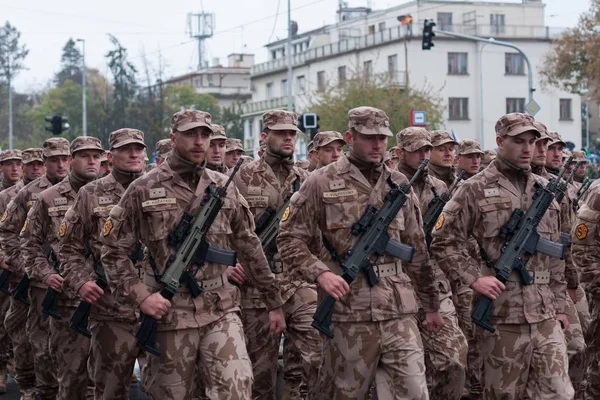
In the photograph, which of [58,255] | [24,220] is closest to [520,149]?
[58,255]

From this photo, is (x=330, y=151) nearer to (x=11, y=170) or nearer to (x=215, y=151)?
(x=215, y=151)

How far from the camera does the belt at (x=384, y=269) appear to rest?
7.66 meters

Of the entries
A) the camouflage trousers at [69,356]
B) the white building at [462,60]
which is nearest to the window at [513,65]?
the white building at [462,60]

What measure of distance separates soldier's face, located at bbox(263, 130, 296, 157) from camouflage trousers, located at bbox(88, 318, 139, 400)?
217 centimetres

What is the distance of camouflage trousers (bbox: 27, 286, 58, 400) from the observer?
34.5 feet

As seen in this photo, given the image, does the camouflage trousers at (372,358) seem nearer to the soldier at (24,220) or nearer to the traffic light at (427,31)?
the soldier at (24,220)

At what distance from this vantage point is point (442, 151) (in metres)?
11.3

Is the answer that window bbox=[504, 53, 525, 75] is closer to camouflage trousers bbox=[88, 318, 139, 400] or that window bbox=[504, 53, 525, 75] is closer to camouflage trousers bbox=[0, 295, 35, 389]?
camouflage trousers bbox=[0, 295, 35, 389]

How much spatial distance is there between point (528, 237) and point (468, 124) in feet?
203

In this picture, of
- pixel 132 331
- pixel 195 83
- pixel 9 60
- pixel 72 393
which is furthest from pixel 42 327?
pixel 195 83

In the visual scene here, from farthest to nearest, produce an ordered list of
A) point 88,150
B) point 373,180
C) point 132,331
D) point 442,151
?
1. point 442,151
2. point 88,150
3. point 132,331
4. point 373,180

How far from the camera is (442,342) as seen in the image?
9.66 m

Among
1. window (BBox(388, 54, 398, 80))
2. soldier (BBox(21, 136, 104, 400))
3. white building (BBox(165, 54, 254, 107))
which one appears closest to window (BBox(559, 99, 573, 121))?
window (BBox(388, 54, 398, 80))

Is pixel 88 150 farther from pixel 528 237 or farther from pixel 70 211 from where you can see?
pixel 528 237
